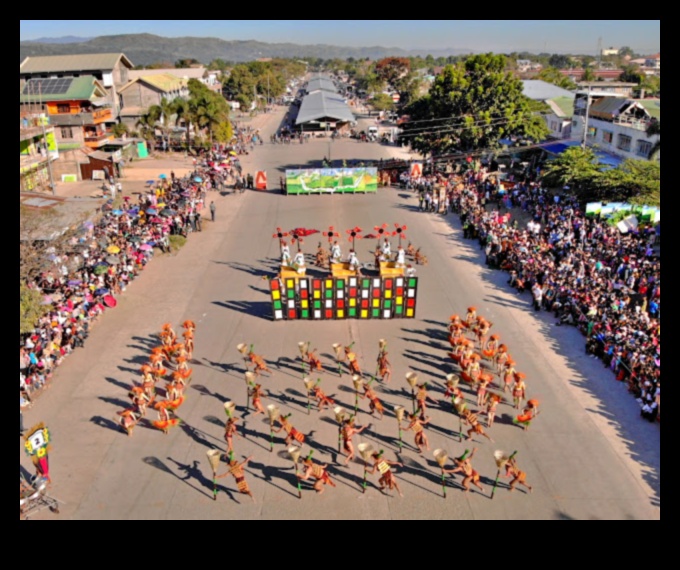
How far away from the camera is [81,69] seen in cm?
6325

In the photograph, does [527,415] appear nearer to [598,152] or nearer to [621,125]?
[621,125]

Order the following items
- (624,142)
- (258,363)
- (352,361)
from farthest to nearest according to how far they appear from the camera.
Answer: (624,142)
(258,363)
(352,361)

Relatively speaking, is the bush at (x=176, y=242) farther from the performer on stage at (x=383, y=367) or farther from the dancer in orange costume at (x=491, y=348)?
the dancer in orange costume at (x=491, y=348)

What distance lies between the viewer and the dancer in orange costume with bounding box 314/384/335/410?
16219 mm

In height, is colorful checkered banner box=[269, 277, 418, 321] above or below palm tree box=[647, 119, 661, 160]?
below

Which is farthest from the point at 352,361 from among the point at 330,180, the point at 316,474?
the point at 330,180

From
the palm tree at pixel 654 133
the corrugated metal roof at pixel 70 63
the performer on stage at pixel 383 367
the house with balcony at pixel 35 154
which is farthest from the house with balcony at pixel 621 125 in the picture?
the corrugated metal roof at pixel 70 63

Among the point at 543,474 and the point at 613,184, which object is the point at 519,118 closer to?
the point at 613,184

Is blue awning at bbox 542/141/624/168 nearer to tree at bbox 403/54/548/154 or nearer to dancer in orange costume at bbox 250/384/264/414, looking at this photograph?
tree at bbox 403/54/548/154

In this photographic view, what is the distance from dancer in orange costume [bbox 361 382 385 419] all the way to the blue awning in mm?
28040

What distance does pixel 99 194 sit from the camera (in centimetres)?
4050

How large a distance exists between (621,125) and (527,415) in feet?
108

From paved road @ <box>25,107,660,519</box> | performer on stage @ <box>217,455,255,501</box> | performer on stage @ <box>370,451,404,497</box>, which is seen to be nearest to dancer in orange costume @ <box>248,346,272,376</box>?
paved road @ <box>25,107,660,519</box>

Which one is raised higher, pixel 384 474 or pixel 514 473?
pixel 514 473
